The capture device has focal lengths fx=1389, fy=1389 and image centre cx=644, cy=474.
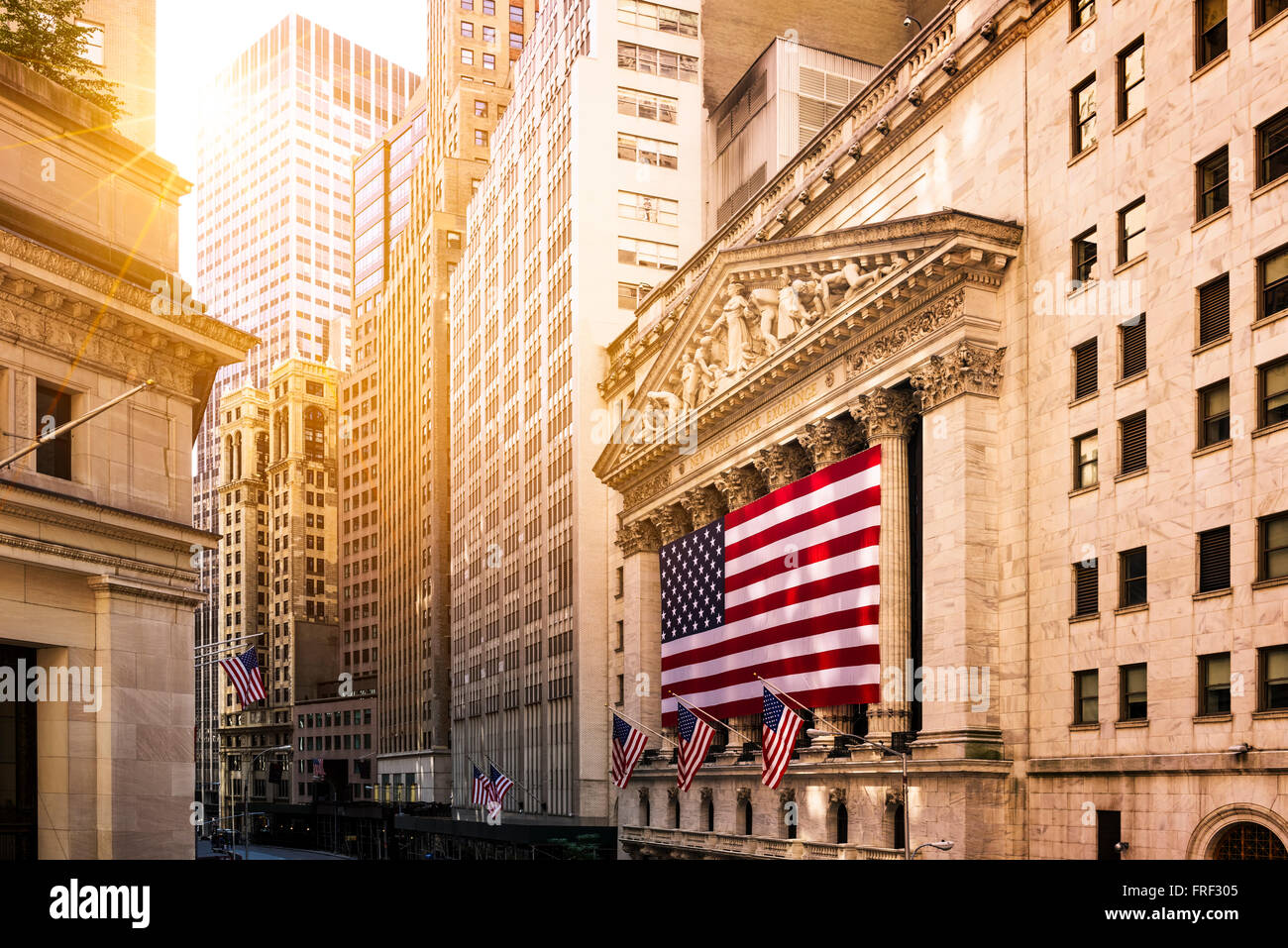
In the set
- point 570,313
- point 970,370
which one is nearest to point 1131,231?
point 970,370

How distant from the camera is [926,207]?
51.4 m

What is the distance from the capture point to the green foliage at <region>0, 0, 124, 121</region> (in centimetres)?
3781

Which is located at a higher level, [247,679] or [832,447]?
[832,447]

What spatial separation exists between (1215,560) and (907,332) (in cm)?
1582

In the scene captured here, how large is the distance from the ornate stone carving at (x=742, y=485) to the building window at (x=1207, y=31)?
28400mm

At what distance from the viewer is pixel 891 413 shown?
163 feet

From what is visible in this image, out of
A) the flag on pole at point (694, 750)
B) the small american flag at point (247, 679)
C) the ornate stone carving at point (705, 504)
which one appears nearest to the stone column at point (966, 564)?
the flag on pole at point (694, 750)

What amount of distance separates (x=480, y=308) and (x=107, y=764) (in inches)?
3565

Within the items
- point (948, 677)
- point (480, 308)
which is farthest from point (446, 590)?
point (948, 677)

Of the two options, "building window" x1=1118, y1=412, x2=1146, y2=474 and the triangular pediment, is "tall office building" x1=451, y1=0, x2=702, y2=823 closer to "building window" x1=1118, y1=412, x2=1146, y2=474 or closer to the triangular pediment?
the triangular pediment

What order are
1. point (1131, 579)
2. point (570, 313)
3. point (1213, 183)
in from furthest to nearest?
point (570, 313), point (1131, 579), point (1213, 183)

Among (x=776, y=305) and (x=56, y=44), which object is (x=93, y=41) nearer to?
(x=56, y=44)

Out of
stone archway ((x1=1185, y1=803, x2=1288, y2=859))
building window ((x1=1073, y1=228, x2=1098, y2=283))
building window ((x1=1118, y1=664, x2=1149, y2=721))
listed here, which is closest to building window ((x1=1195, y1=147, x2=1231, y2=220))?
building window ((x1=1073, y1=228, x2=1098, y2=283))
